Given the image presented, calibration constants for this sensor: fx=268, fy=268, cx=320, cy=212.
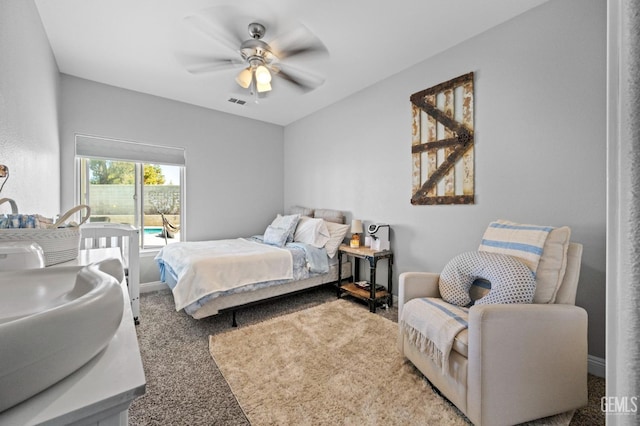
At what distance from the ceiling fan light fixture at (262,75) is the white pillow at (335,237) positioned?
190 cm

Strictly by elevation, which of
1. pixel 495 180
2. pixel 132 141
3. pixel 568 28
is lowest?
pixel 495 180

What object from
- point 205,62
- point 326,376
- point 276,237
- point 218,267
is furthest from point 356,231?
point 205,62

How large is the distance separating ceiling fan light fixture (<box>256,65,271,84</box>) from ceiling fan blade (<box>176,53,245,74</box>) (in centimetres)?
27

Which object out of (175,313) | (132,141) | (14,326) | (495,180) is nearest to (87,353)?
(14,326)

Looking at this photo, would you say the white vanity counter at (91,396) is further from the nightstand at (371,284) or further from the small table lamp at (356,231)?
the small table lamp at (356,231)

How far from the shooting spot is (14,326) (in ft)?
1.05

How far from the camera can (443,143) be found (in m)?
2.61

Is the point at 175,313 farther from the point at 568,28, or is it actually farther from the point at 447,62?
the point at 568,28

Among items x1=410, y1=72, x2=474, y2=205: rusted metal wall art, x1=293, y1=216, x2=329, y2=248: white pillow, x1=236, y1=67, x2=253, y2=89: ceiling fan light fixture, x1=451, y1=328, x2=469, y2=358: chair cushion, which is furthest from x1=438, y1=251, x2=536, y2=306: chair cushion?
x1=236, y1=67, x2=253, y2=89: ceiling fan light fixture

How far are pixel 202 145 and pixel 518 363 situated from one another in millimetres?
4299

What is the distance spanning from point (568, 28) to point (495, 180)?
114 centimetres

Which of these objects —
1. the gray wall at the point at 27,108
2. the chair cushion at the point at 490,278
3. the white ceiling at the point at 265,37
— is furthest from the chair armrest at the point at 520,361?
the gray wall at the point at 27,108

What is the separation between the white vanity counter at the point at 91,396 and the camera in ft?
1.08

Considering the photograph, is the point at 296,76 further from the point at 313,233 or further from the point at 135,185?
the point at 135,185
